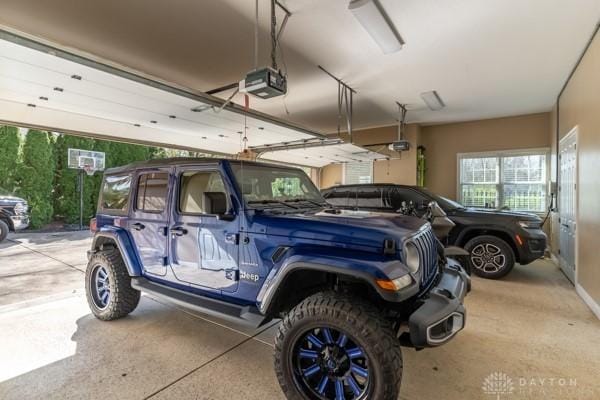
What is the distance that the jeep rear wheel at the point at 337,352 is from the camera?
1.69 meters

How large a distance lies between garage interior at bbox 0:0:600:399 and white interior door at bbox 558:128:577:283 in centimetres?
8

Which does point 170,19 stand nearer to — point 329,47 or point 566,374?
point 329,47

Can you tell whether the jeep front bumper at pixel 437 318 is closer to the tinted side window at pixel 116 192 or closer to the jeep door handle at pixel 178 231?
the jeep door handle at pixel 178 231

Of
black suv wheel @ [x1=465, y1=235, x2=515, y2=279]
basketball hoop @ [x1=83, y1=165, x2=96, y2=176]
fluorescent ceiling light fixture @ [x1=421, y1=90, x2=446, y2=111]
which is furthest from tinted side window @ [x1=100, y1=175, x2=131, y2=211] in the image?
basketball hoop @ [x1=83, y1=165, x2=96, y2=176]

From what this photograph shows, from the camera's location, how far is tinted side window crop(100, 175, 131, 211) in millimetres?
Result: 3310

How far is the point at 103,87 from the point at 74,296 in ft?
8.86

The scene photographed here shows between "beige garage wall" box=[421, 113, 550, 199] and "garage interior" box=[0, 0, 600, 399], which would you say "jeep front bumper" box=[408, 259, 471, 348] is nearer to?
"garage interior" box=[0, 0, 600, 399]

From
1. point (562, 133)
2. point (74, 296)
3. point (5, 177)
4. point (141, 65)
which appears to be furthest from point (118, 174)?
point (5, 177)

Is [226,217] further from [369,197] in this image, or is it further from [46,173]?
[46,173]

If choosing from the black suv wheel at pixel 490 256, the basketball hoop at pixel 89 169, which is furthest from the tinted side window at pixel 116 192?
the basketball hoop at pixel 89 169

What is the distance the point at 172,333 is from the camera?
297cm

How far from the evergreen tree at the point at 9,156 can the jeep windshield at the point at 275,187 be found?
11.6m

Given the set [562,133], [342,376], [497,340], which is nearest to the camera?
[342,376]

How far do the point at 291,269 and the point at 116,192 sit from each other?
8.62 ft
